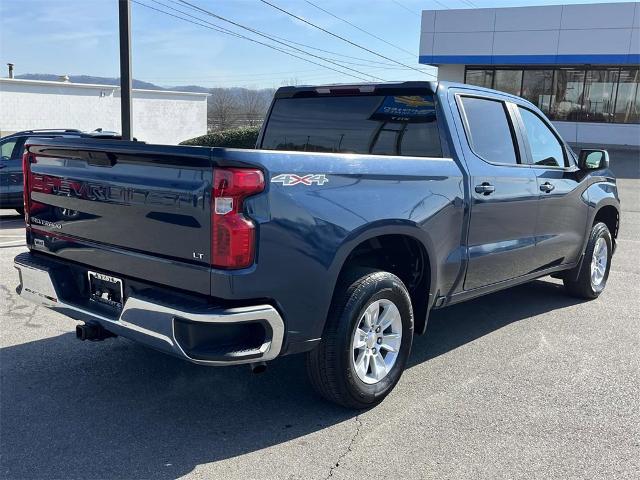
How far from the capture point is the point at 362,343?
377 centimetres

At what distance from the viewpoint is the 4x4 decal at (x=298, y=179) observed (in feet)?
10.2

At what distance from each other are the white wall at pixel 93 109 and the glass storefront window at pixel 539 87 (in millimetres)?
17263

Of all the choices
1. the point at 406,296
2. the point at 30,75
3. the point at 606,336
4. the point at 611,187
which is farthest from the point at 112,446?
the point at 30,75

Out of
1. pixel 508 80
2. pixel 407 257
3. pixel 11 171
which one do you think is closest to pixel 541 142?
pixel 407 257

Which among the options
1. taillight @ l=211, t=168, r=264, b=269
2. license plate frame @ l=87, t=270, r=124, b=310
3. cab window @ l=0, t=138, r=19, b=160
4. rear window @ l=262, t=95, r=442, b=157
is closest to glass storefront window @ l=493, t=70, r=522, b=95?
cab window @ l=0, t=138, r=19, b=160

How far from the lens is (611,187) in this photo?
21.9 ft

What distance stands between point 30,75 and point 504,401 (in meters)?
42.2

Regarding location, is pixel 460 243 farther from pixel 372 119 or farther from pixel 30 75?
pixel 30 75

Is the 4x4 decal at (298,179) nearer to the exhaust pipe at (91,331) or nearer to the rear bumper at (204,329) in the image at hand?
the rear bumper at (204,329)

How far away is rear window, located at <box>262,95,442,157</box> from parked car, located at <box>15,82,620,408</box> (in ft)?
0.04

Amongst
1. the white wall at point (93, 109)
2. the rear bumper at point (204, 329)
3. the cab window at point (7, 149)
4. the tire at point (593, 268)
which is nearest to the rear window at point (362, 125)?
the rear bumper at point (204, 329)

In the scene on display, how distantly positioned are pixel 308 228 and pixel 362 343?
92cm

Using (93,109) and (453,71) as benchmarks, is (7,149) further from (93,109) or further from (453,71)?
(453,71)

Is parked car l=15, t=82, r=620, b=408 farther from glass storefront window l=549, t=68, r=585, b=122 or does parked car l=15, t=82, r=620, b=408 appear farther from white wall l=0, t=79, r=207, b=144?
glass storefront window l=549, t=68, r=585, b=122
